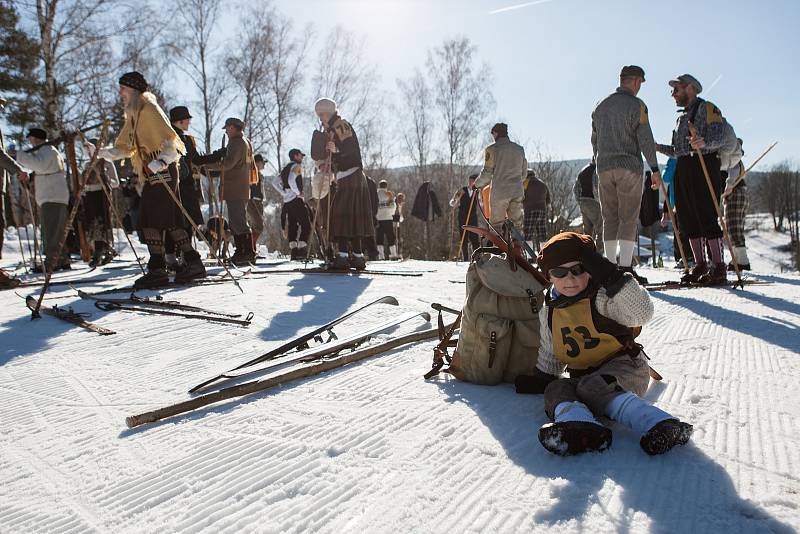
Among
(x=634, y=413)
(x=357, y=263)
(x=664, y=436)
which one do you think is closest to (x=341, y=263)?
(x=357, y=263)

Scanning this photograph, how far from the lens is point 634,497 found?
3.71 feet

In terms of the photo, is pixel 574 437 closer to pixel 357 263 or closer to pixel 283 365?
pixel 283 365

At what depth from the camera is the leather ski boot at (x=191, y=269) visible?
4926 millimetres

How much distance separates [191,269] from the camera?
499 cm

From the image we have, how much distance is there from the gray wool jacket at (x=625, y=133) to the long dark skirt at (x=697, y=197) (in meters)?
0.59

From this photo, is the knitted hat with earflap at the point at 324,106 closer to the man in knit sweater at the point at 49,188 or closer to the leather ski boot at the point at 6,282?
the man in knit sweater at the point at 49,188

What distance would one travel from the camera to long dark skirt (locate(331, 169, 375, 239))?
5.81 meters

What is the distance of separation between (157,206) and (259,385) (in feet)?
10.7

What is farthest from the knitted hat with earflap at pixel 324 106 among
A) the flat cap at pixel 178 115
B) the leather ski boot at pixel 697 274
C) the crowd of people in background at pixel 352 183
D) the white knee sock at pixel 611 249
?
the leather ski boot at pixel 697 274

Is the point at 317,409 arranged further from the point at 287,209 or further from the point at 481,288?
the point at 287,209

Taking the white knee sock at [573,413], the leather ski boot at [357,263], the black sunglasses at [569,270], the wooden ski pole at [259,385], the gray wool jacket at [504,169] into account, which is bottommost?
the wooden ski pole at [259,385]

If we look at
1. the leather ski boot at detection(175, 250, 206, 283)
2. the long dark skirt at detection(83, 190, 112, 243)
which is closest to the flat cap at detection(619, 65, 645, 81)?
the leather ski boot at detection(175, 250, 206, 283)

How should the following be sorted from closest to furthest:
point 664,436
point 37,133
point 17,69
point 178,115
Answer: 1. point 664,436
2. point 178,115
3. point 37,133
4. point 17,69

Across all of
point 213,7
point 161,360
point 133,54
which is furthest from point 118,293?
point 213,7
